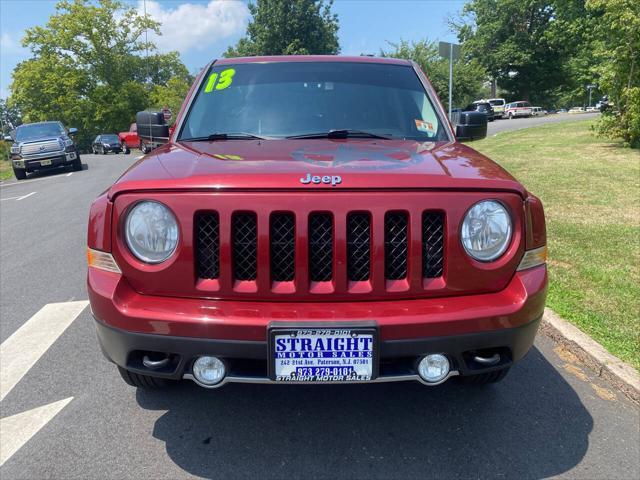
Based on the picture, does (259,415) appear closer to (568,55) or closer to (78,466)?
(78,466)

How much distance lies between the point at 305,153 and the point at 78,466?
1.79 m

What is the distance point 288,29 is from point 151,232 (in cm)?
4524

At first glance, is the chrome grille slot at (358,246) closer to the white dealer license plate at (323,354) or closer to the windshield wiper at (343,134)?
the white dealer license plate at (323,354)

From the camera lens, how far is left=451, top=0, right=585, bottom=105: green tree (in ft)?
164

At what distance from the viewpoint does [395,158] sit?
256cm

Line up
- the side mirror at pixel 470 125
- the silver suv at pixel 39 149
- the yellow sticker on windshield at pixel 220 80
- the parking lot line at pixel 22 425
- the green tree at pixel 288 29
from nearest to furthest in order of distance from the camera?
the parking lot line at pixel 22 425 → the yellow sticker on windshield at pixel 220 80 → the side mirror at pixel 470 125 → the silver suv at pixel 39 149 → the green tree at pixel 288 29

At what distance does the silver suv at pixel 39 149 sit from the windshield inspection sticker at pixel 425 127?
56.4 feet

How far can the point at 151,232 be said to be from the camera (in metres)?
2.23

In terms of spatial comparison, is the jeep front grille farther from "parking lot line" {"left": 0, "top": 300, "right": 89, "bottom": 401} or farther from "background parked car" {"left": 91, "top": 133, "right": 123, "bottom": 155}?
"background parked car" {"left": 91, "top": 133, "right": 123, "bottom": 155}

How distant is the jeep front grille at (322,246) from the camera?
2.15 m

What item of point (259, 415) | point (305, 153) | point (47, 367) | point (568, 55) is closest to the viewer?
point (305, 153)

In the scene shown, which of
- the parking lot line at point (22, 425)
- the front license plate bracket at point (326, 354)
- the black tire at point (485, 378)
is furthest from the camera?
the black tire at point (485, 378)

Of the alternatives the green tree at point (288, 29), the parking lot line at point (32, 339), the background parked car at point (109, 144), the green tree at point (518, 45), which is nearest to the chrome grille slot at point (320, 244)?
the parking lot line at point (32, 339)

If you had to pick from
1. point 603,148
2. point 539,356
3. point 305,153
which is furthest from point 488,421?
point 603,148
